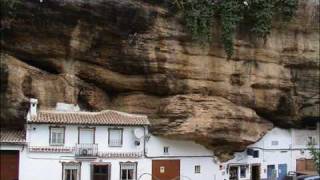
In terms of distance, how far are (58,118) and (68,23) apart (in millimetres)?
5152

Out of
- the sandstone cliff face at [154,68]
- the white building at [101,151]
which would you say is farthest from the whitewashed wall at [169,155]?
the sandstone cliff face at [154,68]

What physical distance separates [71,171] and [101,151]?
1977 millimetres

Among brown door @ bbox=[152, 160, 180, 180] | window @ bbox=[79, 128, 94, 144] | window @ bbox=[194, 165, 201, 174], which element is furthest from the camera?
window @ bbox=[194, 165, 201, 174]

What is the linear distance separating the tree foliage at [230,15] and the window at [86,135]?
7786 mm

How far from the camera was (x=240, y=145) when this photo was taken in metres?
33.0

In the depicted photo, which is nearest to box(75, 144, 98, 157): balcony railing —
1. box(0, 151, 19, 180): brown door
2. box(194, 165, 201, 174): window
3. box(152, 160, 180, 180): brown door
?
box(0, 151, 19, 180): brown door

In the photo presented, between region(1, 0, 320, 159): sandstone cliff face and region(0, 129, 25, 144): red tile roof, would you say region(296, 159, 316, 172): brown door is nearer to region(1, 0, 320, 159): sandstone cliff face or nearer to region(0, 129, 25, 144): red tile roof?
→ region(1, 0, 320, 159): sandstone cliff face

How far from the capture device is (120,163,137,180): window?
31.0m

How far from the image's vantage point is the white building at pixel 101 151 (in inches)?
1146

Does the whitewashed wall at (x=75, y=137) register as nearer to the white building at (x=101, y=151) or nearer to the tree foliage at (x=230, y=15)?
the white building at (x=101, y=151)

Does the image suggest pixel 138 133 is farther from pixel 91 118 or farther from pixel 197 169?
pixel 197 169

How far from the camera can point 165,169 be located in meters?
32.1

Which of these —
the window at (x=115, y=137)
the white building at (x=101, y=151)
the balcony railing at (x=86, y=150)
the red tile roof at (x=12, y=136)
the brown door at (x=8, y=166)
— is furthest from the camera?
the window at (x=115, y=137)

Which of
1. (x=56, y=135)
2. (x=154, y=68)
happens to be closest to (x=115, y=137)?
(x=56, y=135)
